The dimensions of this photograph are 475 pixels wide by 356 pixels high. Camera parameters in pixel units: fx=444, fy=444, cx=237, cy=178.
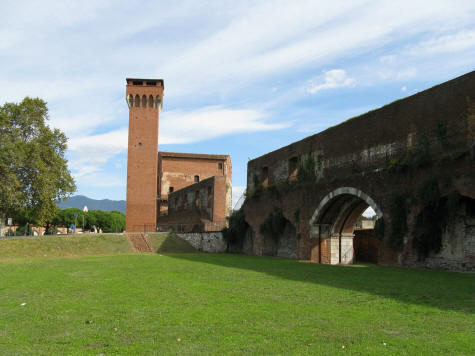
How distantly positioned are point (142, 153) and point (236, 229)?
16.4 meters

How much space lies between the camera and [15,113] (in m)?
30.7

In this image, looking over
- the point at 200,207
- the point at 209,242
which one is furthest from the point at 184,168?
the point at 209,242

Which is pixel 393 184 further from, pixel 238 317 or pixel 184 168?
pixel 184 168

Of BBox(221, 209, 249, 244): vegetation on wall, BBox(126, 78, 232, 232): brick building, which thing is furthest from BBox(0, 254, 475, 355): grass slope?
BBox(126, 78, 232, 232): brick building

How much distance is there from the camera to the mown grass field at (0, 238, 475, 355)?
191 inches

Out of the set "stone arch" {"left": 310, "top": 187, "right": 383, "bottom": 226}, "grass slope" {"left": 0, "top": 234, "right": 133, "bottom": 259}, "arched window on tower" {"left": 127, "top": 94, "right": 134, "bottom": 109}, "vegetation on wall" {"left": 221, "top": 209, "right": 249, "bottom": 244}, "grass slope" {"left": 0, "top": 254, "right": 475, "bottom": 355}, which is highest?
"arched window on tower" {"left": 127, "top": 94, "right": 134, "bottom": 109}

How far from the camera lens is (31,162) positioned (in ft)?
97.6

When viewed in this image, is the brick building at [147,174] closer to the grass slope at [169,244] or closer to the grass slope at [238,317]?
the grass slope at [169,244]

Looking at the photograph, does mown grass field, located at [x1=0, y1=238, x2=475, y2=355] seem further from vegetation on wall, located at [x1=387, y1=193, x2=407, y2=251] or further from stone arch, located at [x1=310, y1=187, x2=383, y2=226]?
stone arch, located at [x1=310, y1=187, x2=383, y2=226]

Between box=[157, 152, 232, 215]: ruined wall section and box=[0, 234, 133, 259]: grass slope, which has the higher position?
box=[157, 152, 232, 215]: ruined wall section

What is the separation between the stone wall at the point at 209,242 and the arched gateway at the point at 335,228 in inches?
428

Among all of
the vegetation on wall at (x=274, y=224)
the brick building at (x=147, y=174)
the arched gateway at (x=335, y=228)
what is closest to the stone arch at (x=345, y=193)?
the arched gateway at (x=335, y=228)

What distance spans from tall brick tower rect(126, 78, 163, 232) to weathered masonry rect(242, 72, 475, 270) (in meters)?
19.2

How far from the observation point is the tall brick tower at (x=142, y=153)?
1613 inches
